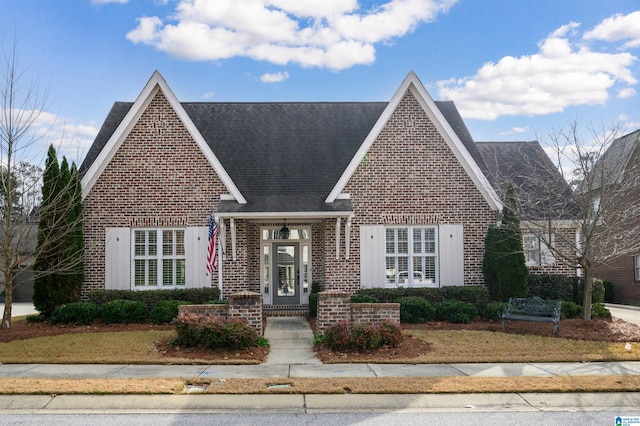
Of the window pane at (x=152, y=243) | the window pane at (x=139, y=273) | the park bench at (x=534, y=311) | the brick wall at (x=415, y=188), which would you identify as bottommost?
the park bench at (x=534, y=311)

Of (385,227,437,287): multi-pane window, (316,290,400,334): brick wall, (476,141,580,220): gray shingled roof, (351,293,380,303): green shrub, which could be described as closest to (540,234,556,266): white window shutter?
(476,141,580,220): gray shingled roof

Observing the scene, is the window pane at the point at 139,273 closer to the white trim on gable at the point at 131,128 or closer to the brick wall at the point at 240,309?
the white trim on gable at the point at 131,128

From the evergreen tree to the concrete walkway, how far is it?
19.1 ft

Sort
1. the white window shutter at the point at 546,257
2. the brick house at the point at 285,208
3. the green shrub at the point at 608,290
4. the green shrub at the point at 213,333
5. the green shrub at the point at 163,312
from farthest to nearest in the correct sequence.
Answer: the green shrub at the point at 608,290, the white window shutter at the point at 546,257, the brick house at the point at 285,208, the green shrub at the point at 163,312, the green shrub at the point at 213,333

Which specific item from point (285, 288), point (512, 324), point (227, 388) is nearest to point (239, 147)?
point (285, 288)

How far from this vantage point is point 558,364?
11.1 metres

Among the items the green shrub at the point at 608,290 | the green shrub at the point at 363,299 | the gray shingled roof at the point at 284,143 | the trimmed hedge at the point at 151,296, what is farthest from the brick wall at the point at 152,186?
the green shrub at the point at 608,290

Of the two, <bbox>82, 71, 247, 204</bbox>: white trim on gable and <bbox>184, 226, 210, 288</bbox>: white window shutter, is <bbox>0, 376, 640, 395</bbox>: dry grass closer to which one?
<bbox>184, 226, 210, 288</bbox>: white window shutter

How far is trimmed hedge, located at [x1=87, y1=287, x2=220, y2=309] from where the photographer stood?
1630cm

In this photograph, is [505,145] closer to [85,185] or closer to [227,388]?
[85,185]

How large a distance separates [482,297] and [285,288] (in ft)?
20.7

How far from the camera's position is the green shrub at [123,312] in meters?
15.5

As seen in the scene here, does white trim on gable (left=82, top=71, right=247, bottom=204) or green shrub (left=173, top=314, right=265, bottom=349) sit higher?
white trim on gable (left=82, top=71, right=247, bottom=204)

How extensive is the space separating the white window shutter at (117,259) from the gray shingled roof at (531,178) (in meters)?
11.8
